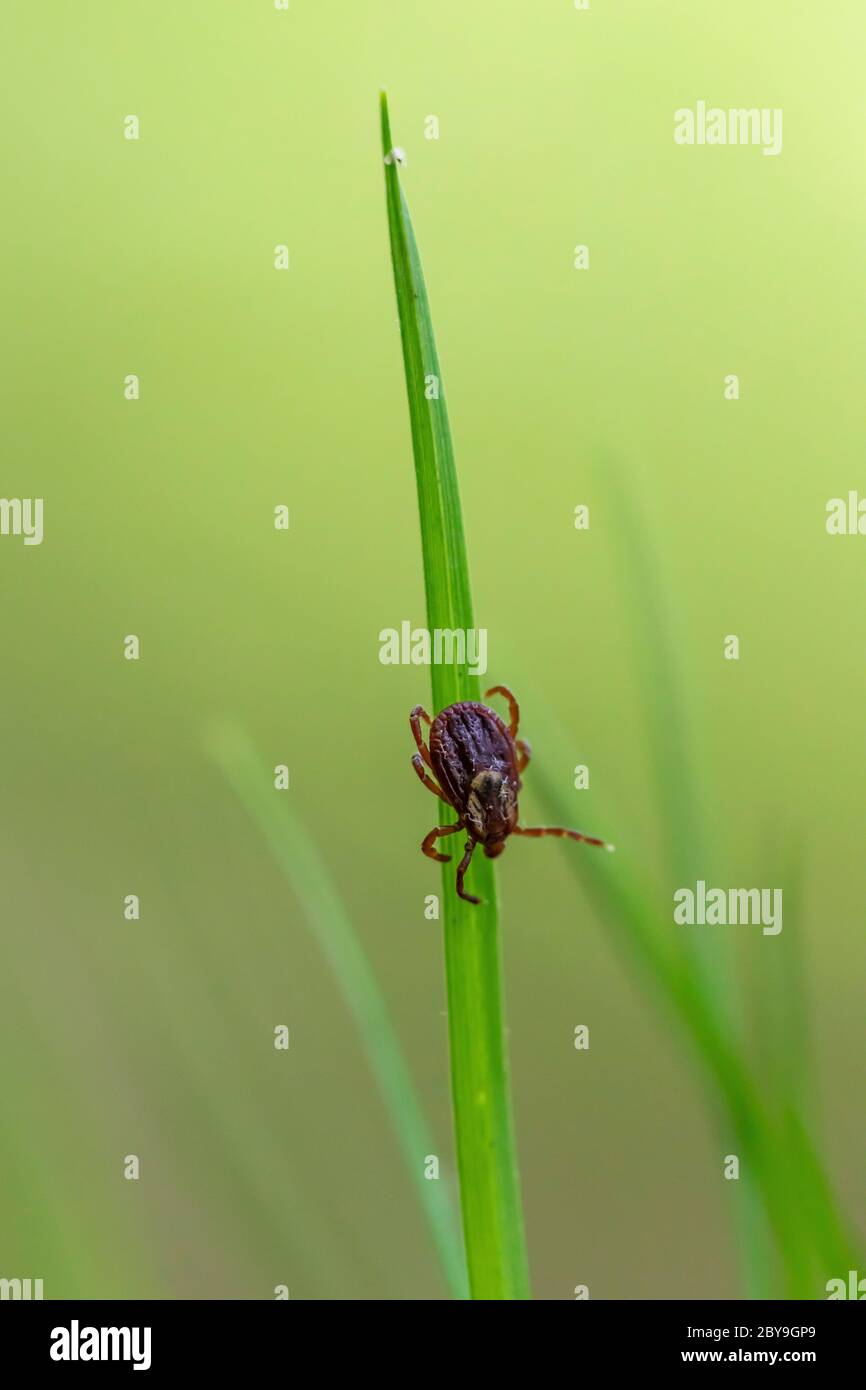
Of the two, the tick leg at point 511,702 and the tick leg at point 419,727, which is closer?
the tick leg at point 511,702

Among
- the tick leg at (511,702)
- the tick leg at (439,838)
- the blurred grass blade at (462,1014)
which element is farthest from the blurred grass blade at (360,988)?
the tick leg at (511,702)

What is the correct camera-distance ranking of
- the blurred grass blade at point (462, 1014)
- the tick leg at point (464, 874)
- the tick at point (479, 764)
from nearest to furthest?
the blurred grass blade at point (462, 1014) < the tick leg at point (464, 874) < the tick at point (479, 764)

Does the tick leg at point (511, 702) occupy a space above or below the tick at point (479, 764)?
above

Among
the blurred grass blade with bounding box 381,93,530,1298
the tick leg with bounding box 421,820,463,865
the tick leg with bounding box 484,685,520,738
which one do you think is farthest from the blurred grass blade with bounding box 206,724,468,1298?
the tick leg with bounding box 484,685,520,738

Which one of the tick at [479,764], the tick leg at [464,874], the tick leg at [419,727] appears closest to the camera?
the tick leg at [464,874]

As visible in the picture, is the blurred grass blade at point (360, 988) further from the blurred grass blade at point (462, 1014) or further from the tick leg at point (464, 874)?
the blurred grass blade at point (462, 1014)

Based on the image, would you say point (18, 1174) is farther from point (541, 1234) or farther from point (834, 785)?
point (834, 785)
